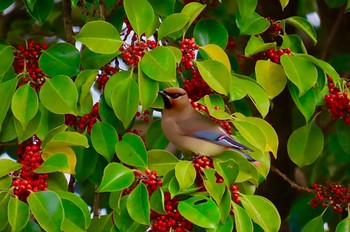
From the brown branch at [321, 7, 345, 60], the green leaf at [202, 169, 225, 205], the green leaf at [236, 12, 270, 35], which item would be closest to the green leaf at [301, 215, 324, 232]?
the green leaf at [236, 12, 270, 35]

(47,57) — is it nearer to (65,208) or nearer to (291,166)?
(65,208)

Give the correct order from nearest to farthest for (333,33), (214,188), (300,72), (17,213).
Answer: (17,213) → (214,188) → (300,72) → (333,33)

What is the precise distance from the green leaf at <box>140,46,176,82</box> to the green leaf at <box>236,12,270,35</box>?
1.72ft

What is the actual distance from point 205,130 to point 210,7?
0.75 meters

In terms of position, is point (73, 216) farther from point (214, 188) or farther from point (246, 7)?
point (246, 7)

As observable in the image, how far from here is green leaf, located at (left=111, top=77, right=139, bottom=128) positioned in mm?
3357

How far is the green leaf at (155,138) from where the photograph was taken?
3.71 metres

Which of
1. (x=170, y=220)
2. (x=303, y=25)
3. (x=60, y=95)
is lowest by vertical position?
(x=170, y=220)

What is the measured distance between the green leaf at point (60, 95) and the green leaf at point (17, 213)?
35cm

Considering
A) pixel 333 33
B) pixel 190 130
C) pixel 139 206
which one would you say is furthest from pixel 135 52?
pixel 333 33

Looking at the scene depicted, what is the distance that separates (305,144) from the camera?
4.02m

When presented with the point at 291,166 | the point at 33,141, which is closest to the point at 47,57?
the point at 33,141

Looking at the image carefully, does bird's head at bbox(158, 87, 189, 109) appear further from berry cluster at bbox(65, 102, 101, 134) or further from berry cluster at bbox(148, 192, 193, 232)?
berry cluster at bbox(148, 192, 193, 232)

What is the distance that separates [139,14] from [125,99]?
308 mm
